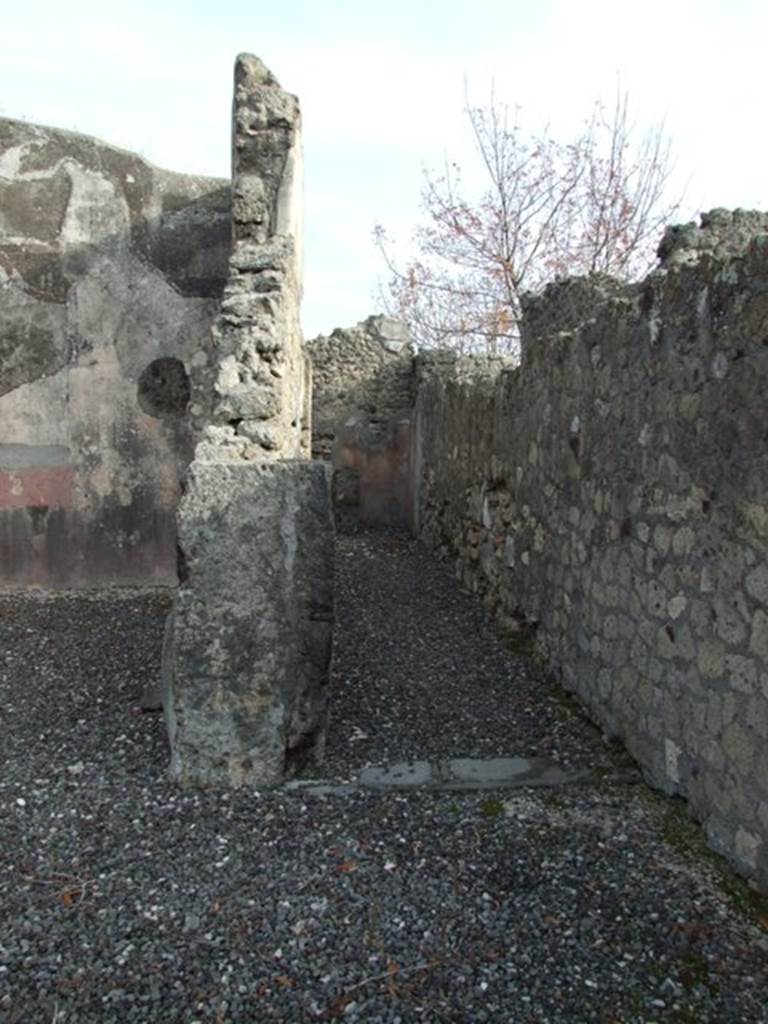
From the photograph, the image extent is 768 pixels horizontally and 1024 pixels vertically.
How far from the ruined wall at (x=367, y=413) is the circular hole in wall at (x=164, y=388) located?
4428 mm

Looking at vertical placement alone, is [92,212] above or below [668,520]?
above

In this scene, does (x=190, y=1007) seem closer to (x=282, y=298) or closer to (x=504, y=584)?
(x=282, y=298)

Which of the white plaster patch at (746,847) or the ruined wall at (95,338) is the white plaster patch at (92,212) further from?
the white plaster patch at (746,847)

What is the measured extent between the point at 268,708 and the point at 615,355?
2.13m

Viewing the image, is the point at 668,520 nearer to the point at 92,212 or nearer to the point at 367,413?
the point at 92,212

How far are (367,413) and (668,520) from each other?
790 cm

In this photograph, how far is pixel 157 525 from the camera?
6.25m

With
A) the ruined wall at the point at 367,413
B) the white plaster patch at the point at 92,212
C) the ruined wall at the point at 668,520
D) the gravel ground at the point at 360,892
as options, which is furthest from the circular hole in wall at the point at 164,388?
the ruined wall at the point at 367,413

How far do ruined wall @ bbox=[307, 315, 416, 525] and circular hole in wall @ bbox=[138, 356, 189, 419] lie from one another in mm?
4428

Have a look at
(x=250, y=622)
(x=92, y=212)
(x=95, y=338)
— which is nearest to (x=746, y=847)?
(x=250, y=622)

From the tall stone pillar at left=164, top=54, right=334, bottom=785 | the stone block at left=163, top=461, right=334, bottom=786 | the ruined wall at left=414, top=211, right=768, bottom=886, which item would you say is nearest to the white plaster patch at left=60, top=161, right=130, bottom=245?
the ruined wall at left=414, top=211, right=768, bottom=886

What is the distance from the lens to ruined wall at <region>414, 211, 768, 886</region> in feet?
8.36

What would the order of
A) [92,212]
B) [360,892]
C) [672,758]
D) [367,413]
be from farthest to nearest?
1. [367,413]
2. [92,212]
3. [672,758]
4. [360,892]

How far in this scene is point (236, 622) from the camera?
3111mm
